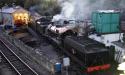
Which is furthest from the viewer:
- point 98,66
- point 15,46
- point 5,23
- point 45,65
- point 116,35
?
point 5,23

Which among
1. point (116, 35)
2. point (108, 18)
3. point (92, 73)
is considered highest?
point (108, 18)

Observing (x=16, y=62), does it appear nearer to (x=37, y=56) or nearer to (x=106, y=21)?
(x=37, y=56)

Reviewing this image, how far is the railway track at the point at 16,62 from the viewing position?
49.0ft

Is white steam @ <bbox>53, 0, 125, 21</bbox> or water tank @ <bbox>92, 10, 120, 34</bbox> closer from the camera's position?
water tank @ <bbox>92, 10, 120, 34</bbox>

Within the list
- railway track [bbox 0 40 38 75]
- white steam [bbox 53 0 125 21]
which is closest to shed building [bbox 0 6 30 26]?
white steam [bbox 53 0 125 21]

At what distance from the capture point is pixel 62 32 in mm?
19188

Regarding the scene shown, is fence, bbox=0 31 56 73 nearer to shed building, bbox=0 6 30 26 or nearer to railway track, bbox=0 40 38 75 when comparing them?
railway track, bbox=0 40 38 75

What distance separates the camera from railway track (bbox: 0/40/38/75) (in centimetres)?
1493

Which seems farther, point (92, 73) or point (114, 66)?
point (114, 66)

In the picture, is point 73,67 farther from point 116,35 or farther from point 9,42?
point 9,42

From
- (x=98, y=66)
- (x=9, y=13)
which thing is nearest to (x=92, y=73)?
(x=98, y=66)

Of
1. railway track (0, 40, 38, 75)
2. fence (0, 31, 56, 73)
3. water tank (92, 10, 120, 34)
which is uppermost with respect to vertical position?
water tank (92, 10, 120, 34)

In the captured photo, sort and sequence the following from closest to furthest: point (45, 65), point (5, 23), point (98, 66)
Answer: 1. point (98, 66)
2. point (45, 65)
3. point (5, 23)

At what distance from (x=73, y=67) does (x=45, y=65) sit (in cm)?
186
